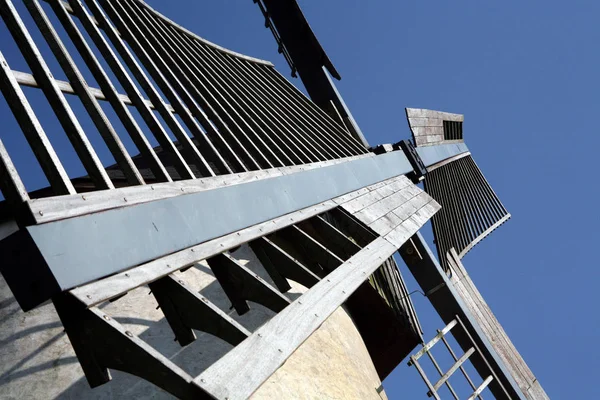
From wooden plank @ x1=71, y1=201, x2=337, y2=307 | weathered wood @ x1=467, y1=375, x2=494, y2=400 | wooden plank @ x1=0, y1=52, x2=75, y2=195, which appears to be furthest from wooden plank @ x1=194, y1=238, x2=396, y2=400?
weathered wood @ x1=467, y1=375, x2=494, y2=400

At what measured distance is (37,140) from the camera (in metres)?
2.00

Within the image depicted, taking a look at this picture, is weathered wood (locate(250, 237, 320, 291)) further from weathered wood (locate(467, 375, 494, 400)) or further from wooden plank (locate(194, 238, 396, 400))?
weathered wood (locate(467, 375, 494, 400))

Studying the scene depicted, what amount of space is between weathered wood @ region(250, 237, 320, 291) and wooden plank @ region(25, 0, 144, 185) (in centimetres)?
71

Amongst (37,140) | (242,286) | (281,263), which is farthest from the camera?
(281,263)

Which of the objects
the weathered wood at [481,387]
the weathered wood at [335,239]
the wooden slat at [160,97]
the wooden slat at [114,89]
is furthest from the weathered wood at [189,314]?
the weathered wood at [481,387]

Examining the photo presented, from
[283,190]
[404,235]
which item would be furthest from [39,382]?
[404,235]

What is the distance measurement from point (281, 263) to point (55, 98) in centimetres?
125

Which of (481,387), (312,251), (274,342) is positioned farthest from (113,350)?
(481,387)

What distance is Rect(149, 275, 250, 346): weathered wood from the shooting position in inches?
79.7

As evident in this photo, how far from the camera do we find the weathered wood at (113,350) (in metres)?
1.69

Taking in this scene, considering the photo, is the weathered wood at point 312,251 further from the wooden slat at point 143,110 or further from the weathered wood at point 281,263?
the wooden slat at point 143,110

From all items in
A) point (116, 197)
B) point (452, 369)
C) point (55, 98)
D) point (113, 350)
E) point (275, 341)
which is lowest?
point (452, 369)

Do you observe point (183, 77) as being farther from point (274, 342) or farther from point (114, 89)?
point (274, 342)

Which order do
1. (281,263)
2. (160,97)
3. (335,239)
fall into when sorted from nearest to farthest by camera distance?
(281,263) → (160,97) → (335,239)
